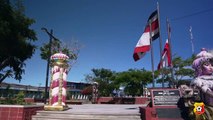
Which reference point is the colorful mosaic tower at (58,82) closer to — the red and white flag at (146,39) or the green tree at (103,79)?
the red and white flag at (146,39)

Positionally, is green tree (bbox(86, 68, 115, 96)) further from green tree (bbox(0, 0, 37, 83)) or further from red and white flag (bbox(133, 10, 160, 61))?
red and white flag (bbox(133, 10, 160, 61))

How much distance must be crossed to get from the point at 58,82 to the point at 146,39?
4.84 meters

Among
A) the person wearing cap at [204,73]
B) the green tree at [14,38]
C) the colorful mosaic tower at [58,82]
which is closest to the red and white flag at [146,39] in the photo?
the colorful mosaic tower at [58,82]

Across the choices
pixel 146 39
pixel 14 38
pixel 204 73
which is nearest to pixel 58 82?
pixel 146 39

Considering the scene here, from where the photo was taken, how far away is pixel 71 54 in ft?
108

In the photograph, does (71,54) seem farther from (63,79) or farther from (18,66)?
(63,79)

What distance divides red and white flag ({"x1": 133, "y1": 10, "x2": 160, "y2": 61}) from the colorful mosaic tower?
3699 millimetres

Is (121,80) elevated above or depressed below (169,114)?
above

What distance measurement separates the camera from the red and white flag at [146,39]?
990 centimetres

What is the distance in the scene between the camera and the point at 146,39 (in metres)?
10.1

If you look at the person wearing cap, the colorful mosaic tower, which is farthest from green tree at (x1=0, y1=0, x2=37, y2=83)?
the person wearing cap

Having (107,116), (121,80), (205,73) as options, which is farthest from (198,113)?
(121,80)

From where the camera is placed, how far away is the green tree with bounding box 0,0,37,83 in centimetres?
1881

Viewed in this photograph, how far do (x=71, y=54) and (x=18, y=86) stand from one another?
30800 mm
